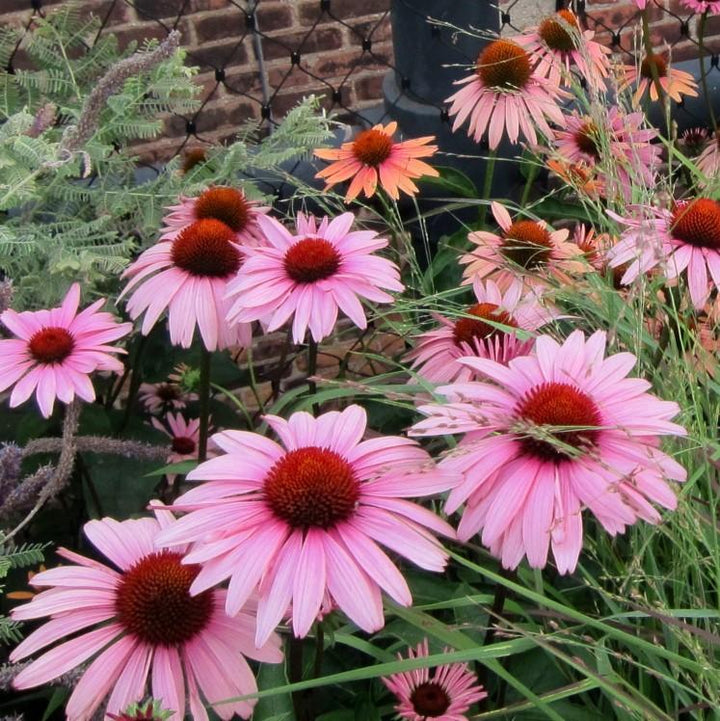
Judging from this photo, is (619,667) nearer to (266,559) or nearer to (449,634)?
(449,634)

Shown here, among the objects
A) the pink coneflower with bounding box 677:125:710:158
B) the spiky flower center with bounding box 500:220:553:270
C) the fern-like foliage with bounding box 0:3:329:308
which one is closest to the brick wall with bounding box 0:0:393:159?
the pink coneflower with bounding box 677:125:710:158

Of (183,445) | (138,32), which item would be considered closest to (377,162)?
(183,445)

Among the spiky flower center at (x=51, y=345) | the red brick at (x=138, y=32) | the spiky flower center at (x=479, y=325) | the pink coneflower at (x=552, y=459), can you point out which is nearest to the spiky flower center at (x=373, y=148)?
the spiky flower center at (x=479, y=325)

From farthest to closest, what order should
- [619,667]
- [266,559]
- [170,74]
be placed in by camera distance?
[170,74], [619,667], [266,559]

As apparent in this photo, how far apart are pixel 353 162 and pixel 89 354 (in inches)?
17.5

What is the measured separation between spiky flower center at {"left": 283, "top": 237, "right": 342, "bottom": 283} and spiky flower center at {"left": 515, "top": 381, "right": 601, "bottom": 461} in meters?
0.28

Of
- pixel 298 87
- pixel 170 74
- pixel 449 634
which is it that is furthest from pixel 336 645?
pixel 298 87

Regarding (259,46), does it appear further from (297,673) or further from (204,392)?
(297,673)

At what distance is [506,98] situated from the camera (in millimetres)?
1269

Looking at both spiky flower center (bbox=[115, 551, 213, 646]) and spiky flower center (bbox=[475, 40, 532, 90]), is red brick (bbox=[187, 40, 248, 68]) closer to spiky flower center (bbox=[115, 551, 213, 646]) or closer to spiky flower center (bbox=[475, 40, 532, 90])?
spiky flower center (bbox=[475, 40, 532, 90])

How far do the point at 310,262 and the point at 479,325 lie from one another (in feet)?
0.53

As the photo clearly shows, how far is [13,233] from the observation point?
1.06 metres

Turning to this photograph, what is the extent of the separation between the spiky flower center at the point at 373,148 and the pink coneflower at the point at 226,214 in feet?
0.64

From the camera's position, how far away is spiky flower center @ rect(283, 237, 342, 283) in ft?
2.88
